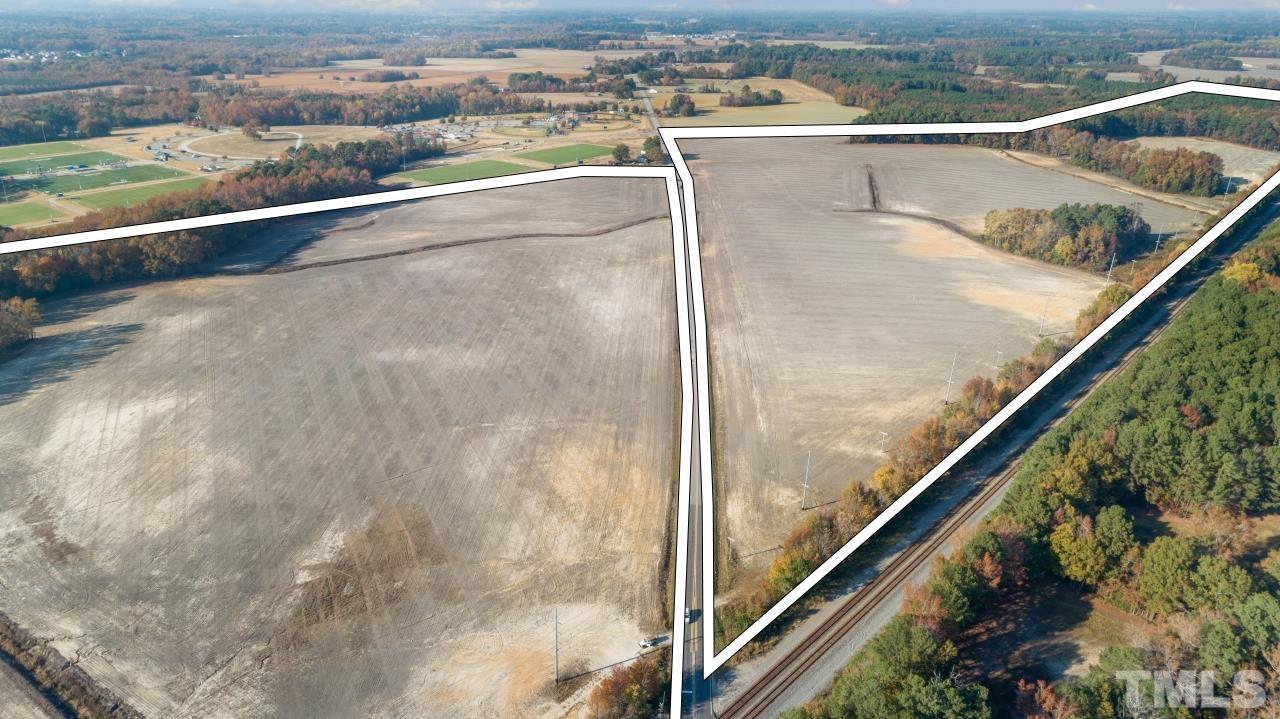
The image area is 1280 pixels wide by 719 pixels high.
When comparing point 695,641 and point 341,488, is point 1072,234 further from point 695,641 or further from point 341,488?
point 341,488

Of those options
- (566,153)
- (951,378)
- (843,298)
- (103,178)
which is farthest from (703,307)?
(103,178)

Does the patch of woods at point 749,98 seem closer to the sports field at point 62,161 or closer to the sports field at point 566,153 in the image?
the sports field at point 566,153

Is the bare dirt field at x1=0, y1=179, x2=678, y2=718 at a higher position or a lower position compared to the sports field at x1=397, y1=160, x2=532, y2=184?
lower

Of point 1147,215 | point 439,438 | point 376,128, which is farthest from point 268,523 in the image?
point 376,128

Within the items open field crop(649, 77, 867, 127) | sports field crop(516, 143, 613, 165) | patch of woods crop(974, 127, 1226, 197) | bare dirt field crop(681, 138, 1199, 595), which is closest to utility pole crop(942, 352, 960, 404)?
bare dirt field crop(681, 138, 1199, 595)

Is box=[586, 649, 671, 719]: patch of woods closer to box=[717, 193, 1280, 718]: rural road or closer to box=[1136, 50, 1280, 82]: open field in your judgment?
box=[717, 193, 1280, 718]: rural road

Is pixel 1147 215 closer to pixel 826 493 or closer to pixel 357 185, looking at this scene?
pixel 826 493

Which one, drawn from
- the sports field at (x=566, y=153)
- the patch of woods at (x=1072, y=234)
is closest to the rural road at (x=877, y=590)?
the patch of woods at (x=1072, y=234)
